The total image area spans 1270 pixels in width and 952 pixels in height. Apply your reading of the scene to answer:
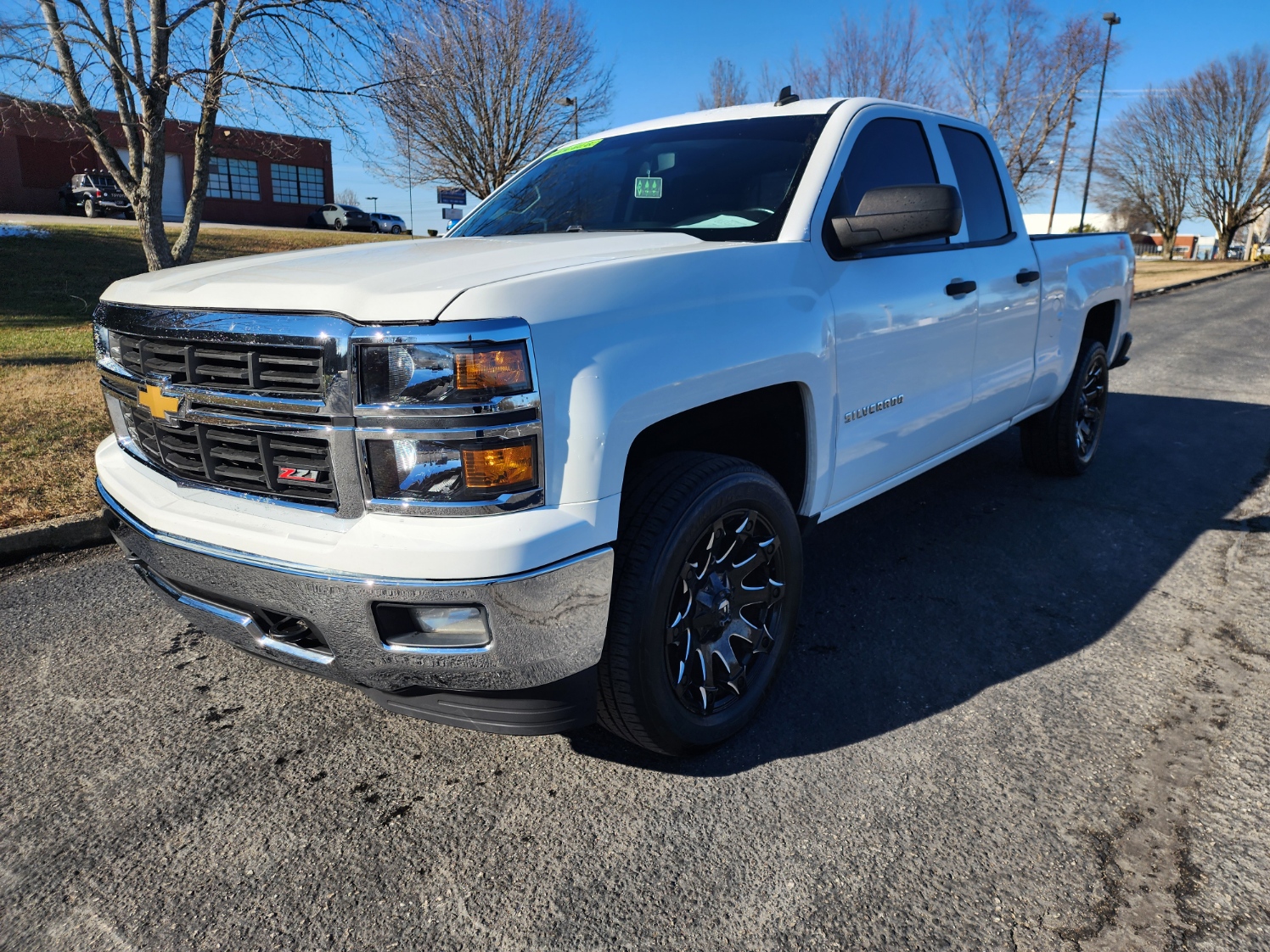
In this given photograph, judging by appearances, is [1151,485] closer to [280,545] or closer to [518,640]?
[518,640]

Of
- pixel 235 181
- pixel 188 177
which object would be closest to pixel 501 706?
pixel 188 177

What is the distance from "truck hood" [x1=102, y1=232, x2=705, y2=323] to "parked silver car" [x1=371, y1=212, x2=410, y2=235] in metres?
43.8

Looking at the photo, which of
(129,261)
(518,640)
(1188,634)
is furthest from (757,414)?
(129,261)

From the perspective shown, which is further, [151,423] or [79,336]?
[79,336]

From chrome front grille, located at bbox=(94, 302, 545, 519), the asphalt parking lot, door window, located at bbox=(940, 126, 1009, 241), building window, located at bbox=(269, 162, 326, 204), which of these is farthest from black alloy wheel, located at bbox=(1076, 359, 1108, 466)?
building window, located at bbox=(269, 162, 326, 204)

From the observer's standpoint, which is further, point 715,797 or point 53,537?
point 53,537

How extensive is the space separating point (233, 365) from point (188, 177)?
42816mm

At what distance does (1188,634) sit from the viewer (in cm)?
341

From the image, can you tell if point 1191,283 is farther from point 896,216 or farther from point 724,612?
point 724,612

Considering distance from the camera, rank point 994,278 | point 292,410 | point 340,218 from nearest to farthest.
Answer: point 292,410
point 994,278
point 340,218

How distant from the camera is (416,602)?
1940 mm

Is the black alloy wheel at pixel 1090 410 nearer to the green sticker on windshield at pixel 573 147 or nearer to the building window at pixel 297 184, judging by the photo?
the green sticker on windshield at pixel 573 147

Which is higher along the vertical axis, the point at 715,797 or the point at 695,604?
the point at 695,604

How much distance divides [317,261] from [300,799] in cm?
149
